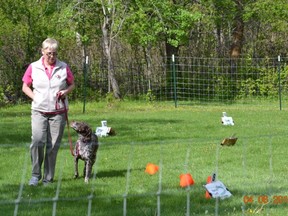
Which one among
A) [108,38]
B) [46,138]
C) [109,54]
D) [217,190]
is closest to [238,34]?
[108,38]

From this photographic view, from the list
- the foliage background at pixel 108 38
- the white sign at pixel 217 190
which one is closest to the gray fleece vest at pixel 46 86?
the white sign at pixel 217 190

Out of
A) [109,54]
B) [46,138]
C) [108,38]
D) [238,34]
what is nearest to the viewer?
[46,138]

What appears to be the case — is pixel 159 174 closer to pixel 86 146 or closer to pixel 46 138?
pixel 86 146

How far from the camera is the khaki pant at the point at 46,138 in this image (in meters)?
7.65

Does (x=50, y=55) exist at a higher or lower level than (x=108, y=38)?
lower

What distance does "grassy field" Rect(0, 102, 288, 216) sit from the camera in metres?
6.51

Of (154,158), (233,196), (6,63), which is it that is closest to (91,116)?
(6,63)

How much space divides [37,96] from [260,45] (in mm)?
20882

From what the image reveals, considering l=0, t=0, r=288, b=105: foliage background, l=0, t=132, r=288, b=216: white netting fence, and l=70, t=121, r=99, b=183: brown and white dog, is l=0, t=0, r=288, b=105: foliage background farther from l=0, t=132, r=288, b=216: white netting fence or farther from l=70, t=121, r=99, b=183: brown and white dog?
l=70, t=121, r=99, b=183: brown and white dog

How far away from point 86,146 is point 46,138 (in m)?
0.62

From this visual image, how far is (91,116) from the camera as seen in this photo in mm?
18859

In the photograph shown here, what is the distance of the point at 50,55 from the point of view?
7465 millimetres

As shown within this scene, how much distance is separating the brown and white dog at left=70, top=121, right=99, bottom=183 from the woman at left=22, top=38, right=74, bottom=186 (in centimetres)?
33

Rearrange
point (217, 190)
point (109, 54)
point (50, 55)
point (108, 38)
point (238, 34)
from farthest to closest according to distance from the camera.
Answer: point (238, 34) → point (108, 38) → point (109, 54) → point (50, 55) → point (217, 190)
